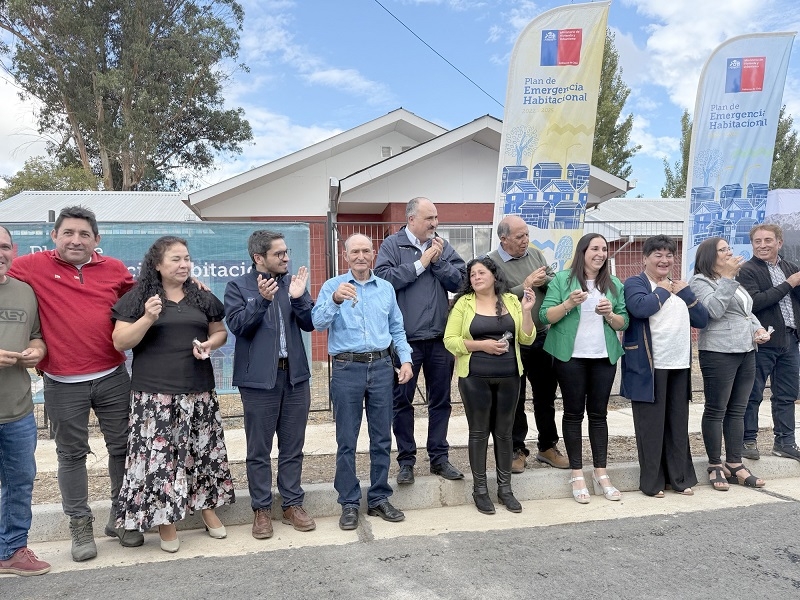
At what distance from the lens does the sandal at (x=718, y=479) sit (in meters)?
4.76

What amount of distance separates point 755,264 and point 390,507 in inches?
149

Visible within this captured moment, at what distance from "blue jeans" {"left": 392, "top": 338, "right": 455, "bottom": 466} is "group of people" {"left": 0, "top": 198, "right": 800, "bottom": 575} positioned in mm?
15

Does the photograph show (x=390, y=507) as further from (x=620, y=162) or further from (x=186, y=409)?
(x=620, y=162)

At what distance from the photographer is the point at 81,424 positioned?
367 centimetres

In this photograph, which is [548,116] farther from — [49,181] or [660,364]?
[49,181]

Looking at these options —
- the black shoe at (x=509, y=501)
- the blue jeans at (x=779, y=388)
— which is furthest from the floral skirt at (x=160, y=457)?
the blue jeans at (x=779, y=388)

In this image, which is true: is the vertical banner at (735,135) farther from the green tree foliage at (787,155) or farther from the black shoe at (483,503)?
the green tree foliage at (787,155)

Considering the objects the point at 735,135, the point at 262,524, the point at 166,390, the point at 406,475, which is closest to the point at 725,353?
the point at 406,475

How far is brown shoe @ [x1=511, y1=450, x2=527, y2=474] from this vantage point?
4.89m

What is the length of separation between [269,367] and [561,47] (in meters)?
4.70

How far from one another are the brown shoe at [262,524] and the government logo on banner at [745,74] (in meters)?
7.08

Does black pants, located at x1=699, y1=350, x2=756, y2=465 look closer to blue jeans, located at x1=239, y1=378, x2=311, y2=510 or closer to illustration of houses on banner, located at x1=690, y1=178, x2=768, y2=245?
illustration of houses on banner, located at x1=690, y1=178, x2=768, y2=245

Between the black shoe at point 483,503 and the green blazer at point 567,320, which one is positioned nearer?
the black shoe at point 483,503

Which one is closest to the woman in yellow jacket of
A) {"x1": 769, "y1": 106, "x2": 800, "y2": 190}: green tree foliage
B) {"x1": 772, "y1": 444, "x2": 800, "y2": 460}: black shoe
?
{"x1": 772, "y1": 444, "x2": 800, "y2": 460}: black shoe
